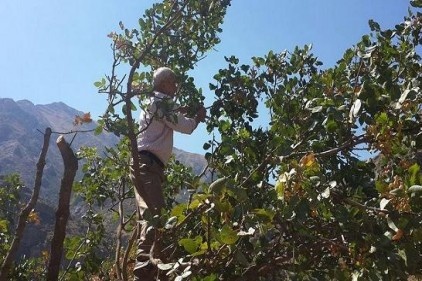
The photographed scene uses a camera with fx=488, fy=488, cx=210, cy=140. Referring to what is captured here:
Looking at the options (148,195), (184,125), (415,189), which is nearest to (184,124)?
(184,125)

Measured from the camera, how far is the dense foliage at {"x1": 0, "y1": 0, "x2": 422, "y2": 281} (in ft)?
5.88

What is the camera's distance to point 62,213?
2.15 meters

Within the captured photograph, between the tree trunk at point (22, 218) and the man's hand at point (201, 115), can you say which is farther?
the man's hand at point (201, 115)

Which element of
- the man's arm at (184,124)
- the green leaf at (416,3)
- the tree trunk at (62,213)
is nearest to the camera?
the tree trunk at (62,213)

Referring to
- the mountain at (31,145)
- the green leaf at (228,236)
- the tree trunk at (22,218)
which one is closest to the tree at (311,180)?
the green leaf at (228,236)

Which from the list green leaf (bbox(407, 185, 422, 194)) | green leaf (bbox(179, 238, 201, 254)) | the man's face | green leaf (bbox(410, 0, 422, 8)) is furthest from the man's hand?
green leaf (bbox(407, 185, 422, 194))

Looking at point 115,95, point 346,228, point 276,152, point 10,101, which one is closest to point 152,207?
point 115,95

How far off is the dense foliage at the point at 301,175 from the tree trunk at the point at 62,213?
1.30ft

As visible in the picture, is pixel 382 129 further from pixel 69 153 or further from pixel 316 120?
pixel 69 153

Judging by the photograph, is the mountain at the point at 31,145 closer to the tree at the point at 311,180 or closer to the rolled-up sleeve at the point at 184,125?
the rolled-up sleeve at the point at 184,125

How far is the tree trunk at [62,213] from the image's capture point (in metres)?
2.06

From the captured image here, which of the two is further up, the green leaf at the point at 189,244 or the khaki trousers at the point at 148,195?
the khaki trousers at the point at 148,195

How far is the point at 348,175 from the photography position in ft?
9.34

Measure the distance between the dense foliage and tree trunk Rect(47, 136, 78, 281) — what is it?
15.5 inches
